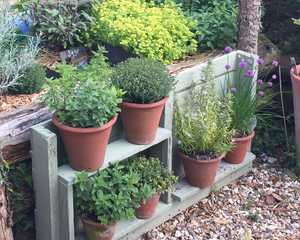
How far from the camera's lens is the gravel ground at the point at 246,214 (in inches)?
161

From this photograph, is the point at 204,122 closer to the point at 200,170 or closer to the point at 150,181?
the point at 200,170

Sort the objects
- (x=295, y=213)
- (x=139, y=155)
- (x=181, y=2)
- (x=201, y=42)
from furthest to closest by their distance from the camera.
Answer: (x=181, y=2) → (x=201, y=42) → (x=295, y=213) → (x=139, y=155)

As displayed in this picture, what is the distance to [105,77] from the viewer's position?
3.58 meters

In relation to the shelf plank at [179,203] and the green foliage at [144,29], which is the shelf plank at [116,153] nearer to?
the shelf plank at [179,203]

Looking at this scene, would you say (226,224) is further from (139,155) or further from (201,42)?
(201,42)

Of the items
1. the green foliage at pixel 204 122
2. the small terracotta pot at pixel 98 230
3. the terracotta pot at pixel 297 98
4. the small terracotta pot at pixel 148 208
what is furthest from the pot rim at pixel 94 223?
the terracotta pot at pixel 297 98

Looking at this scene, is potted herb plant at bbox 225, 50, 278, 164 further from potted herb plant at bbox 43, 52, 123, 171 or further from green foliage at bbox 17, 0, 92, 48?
potted herb plant at bbox 43, 52, 123, 171

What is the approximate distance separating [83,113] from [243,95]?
1549mm

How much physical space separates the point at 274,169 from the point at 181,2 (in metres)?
1.52

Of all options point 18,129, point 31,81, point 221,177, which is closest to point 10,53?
point 31,81

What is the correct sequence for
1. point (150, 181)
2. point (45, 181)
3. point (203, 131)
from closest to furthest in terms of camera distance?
1. point (45, 181)
2. point (150, 181)
3. point (203, 131)

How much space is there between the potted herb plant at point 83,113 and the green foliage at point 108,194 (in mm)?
92

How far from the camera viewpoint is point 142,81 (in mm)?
3514

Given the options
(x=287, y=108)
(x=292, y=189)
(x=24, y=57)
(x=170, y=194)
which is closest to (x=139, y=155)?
(x=170, y=194)
